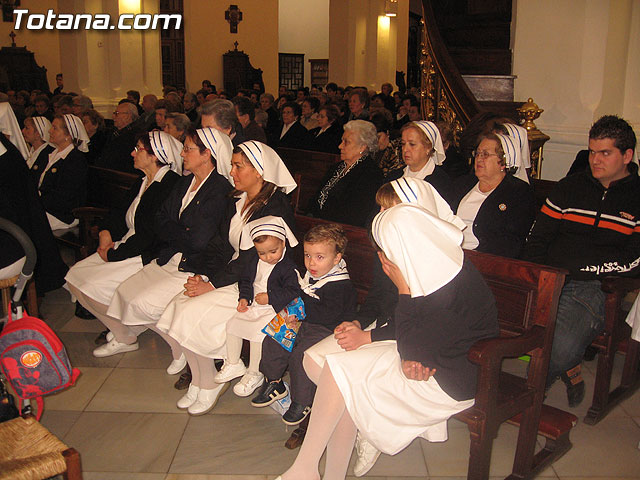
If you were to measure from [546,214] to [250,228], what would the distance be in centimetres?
167

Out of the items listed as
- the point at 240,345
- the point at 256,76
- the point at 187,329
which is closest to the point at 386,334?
the point at 240,345

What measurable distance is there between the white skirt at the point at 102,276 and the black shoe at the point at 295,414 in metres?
1.59

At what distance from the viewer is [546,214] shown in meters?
3.54

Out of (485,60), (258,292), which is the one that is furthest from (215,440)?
(485,60)

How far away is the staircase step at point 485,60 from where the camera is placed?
734 cm

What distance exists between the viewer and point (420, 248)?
2.36m

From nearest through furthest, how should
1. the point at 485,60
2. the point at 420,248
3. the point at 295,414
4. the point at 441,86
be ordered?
the point at 420,248, the point at 295,414, the point at 441,86, the point at 485,60

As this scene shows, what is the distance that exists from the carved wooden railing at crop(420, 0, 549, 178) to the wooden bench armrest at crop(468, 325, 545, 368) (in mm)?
3287

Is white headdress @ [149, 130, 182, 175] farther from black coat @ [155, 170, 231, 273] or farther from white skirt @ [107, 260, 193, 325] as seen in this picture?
white skirt @ [107, 260, 193, 325]

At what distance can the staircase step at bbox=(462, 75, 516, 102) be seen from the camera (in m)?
6.69

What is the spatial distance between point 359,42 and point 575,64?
12096 millimetres

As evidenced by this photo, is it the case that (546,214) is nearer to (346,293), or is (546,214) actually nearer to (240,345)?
(346,293)

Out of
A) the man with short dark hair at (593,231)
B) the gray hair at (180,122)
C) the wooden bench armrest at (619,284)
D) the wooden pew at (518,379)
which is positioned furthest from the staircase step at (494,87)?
the wooden pew at (518,379)

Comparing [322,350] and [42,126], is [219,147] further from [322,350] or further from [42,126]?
[42,126]
